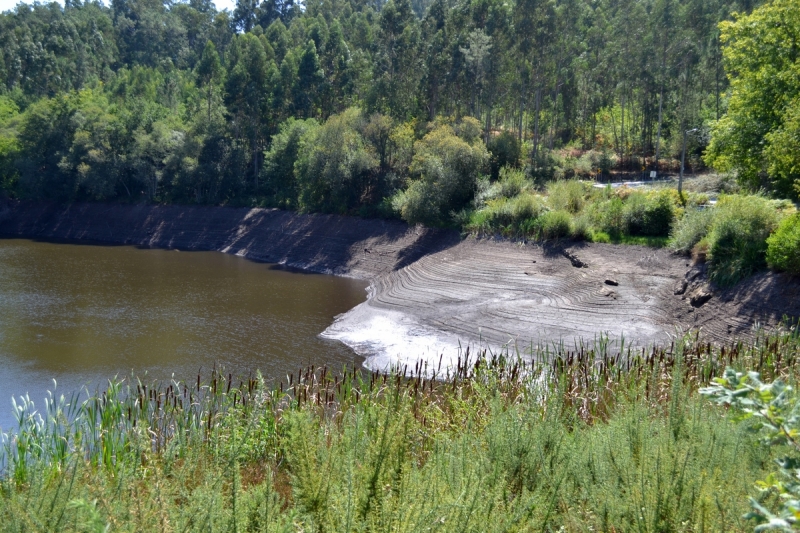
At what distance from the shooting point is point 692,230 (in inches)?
1046

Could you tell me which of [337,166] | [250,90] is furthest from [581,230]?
[250,90]

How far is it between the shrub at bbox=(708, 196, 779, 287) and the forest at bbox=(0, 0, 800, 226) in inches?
684

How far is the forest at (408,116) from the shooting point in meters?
46.1

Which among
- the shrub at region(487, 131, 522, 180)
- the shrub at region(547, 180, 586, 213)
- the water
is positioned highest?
the shrub at region(487, 131, 522, 180)

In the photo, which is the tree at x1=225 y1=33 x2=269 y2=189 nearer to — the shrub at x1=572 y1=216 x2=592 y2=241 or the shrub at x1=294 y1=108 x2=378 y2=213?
the shrub at x1=294 y1=108 x2=378 y2=213

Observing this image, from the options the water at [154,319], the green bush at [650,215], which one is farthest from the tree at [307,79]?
the green bush at [650,215]

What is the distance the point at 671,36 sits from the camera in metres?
52.4

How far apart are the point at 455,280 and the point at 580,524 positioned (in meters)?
25.5

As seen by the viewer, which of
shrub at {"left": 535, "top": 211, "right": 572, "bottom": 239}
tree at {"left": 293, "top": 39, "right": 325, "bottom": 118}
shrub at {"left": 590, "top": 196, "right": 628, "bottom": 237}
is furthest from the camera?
tree at {"left": 293, "top": 39, "right": 325, "bottom": 118}

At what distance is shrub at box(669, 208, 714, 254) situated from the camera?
2641 cm

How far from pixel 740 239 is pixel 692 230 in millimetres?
2595

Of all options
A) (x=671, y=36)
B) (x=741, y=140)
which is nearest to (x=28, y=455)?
(x=741, y=140)

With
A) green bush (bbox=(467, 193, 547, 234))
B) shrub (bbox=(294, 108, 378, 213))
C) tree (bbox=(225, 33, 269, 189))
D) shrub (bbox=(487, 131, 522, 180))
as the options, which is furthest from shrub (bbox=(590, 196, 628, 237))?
tree (bbox=(225, 33, 269, 189))

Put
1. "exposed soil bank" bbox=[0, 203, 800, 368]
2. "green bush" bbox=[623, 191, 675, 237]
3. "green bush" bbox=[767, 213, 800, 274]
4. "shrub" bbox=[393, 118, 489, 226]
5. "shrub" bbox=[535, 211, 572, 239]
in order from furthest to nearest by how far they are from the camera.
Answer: "shrub" bbox=[393, 118, 489, 226]
"shrub" bbox=[535, 211, 572, 239]
"green bush" bbox=[623, 191, 675, 237]
"exposed soil bank" bbox=[0, 203, 800, 368]
"green bush" bbox=[767, 213, 800, 274]
